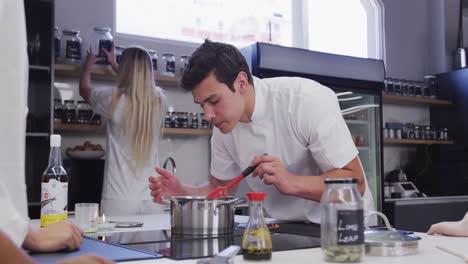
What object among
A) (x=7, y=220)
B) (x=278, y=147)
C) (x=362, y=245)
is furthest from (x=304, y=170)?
(x=7, y=220)

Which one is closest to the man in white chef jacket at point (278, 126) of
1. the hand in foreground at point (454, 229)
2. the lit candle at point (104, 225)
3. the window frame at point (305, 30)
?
the lit candle at point (104, 225)

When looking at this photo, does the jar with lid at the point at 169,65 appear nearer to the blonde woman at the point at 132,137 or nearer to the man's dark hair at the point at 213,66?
the blonde woman at the point at 132,137

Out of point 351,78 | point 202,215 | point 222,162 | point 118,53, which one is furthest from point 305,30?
point 202,215

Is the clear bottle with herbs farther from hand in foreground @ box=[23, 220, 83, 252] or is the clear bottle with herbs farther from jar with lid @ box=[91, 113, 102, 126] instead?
jar with lid @ box=[91, 113, 102, 126]

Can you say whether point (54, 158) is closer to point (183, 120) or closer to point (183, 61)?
point (183, 120)

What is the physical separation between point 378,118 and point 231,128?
88.8 inches

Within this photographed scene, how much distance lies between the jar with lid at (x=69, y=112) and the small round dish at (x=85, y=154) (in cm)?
19

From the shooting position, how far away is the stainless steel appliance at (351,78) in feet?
10.7

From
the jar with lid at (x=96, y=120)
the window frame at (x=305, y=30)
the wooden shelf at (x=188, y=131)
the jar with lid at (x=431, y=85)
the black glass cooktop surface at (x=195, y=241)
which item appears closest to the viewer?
the black glass cooktop surface at (x=195, y=241)

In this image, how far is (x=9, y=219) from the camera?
551 millimetres

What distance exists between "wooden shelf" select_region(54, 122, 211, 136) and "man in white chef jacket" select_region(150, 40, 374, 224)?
1313mm

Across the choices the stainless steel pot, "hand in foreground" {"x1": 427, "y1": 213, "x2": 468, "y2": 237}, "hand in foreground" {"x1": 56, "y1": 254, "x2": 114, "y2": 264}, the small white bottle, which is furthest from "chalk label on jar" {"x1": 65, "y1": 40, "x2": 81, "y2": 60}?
"hand in foreground" {"x1": 56, "y1": 254, "x2": 114, "y2": 264}

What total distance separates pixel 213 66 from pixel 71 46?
1.60m

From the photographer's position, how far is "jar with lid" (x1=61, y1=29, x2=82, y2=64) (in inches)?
121
